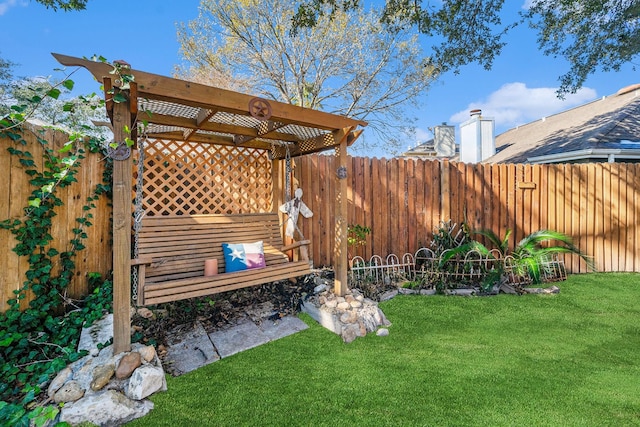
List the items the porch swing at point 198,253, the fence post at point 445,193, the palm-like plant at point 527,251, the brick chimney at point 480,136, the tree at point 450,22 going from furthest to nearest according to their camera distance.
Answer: the brick chimney at point 480,136 < the fence post at point 445,193 < the tree at point 450,22 < the palm-like plant at point 527,251 < the porch swing at point 198,253

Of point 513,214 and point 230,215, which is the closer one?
point 230,215

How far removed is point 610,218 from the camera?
5047 mm

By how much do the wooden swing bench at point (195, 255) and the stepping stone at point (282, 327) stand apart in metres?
0.43

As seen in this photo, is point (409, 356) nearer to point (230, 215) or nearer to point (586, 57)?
point (230, 215)

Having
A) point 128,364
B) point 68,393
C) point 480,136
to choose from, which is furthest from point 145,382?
point 480,136

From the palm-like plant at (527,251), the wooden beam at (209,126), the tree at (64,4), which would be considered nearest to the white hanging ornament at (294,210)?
the wooden beam at (209,126)

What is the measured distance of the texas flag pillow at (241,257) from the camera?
337 cm

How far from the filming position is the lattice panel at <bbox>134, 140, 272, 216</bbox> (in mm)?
3578

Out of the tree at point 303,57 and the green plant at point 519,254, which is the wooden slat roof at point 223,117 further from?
the tree at point 303,57

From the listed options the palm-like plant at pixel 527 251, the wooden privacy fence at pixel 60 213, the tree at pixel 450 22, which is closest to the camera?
the wooden privacy fence at pixel 60 213

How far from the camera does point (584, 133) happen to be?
291 inches

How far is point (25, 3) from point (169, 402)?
5514mm

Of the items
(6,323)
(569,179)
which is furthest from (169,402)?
(569,179)

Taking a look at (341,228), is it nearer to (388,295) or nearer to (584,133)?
(388,295)
